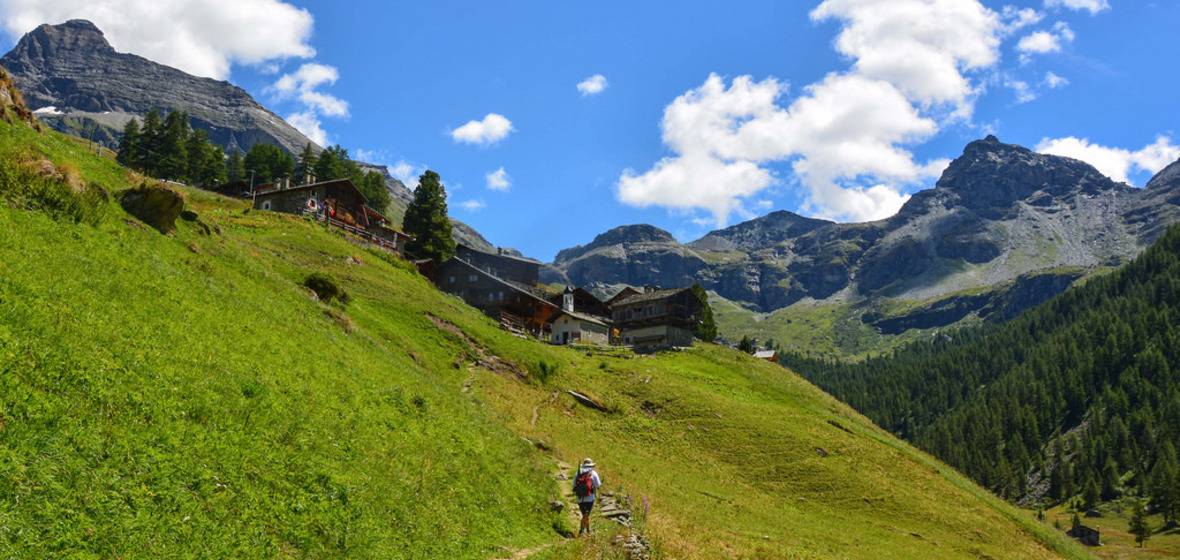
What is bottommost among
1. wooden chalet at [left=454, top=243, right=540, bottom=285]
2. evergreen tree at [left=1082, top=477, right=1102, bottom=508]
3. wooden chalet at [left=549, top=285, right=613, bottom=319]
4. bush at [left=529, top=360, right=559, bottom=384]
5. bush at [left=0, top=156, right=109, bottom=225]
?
evergreen tree at [left=1082, top=477, right=1102, bottom=508]


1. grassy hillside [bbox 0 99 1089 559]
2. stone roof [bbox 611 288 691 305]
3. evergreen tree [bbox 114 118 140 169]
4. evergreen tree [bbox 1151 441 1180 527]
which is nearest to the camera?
grassy hillside [bbox 0 99 1089 559]

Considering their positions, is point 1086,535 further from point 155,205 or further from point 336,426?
point 155,205

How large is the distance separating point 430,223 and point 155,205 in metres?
64.8

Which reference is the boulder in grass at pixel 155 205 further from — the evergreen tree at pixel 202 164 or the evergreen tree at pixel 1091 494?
the evergreen tree at pixel 1091 494

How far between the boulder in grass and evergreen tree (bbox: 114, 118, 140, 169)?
Answer: 9323cm

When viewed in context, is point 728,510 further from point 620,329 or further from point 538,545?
point 620,329

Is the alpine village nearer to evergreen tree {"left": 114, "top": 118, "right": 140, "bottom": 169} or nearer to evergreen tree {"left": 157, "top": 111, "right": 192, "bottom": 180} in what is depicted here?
evergreen tree {"left": 157, "top": 111, "right": 192, "bottom": 180}

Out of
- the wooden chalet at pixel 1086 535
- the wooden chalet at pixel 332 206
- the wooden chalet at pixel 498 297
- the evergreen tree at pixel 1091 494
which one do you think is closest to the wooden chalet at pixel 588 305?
the wooden chalet at pixel 498 297

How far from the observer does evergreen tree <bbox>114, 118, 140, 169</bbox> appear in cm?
10244

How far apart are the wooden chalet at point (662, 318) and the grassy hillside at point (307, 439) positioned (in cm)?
4052

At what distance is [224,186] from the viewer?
313 feet

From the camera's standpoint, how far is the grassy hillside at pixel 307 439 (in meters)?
10.2

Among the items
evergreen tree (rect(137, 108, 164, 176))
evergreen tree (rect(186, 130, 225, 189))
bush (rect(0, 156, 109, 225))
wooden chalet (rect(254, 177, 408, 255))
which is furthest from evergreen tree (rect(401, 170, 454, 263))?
bush (rect(0, 156, 109, 225))

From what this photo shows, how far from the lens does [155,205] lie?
26000 millimetres
